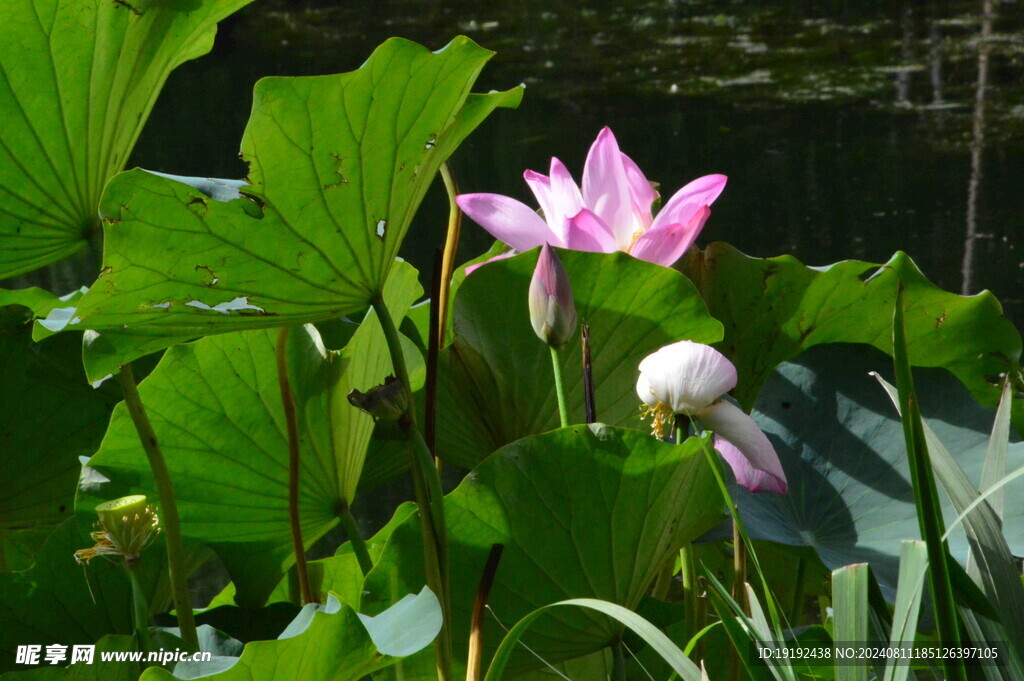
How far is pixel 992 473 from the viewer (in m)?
0.40

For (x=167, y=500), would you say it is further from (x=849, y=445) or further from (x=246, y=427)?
(x=849, y=445)

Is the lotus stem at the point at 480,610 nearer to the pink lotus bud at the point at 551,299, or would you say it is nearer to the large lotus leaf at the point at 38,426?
the pink lotus bud at the point at 551,299

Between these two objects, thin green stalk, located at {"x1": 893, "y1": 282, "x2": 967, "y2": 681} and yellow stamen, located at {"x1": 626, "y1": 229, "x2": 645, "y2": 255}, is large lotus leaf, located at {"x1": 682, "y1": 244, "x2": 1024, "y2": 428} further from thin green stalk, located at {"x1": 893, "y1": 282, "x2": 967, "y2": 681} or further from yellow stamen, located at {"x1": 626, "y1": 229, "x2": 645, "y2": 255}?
thin green stalk, located at {"x1": 893, "y1": 282, "x2": 967, "y2": 681}

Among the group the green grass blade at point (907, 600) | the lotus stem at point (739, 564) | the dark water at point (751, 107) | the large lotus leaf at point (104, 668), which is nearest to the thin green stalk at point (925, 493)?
the green grass blade at point (907, 600)

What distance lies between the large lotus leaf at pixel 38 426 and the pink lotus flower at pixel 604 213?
1.01 ft

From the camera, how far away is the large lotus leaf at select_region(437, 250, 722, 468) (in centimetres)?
52

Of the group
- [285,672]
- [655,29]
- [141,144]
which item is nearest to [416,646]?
[285,672]

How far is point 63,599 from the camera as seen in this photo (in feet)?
1.95

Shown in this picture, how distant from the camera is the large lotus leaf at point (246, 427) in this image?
559mm

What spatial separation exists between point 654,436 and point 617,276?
9cm

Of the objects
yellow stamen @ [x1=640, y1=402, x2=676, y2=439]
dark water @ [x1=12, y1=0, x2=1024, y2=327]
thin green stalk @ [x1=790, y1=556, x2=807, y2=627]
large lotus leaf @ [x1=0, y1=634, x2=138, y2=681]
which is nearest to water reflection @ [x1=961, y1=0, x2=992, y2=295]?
dark water @ [x1=12, y1=0, x2=1024, y2=327]

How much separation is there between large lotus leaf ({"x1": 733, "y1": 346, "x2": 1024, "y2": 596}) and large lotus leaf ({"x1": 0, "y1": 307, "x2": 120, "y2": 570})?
442mm

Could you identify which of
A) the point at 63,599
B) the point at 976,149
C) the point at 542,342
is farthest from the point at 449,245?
the point at 976,149

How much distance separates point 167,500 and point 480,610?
17 cm
